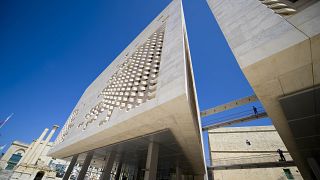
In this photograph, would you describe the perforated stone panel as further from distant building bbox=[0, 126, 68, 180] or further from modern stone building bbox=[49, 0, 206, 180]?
distant building bbox=[0, 126, 68, 180]

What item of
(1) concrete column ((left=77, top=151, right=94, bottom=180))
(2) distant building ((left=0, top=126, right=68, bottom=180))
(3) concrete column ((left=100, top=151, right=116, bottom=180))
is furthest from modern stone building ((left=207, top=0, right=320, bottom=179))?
(2) distant building ((left=0, top=126, right=68, bottom=180))

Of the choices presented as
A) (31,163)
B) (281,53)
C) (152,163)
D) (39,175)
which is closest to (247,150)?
(152,163)

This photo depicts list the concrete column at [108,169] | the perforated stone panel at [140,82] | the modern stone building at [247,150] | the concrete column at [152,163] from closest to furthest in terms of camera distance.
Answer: the concrete column at [152,163], the perforated stone panel at [140,82], the concrete column at [108,169], the modern stone building at [247,150]

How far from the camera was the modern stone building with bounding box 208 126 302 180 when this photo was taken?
1355 centimetres

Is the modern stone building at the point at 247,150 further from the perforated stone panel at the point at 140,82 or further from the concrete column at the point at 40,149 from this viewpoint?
the concrete column at the point at 40,149

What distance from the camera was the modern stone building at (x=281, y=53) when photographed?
2750mm

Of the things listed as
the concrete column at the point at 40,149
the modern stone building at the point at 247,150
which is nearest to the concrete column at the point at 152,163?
the modern stone building at the point at 247,150

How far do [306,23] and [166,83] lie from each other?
128 inches

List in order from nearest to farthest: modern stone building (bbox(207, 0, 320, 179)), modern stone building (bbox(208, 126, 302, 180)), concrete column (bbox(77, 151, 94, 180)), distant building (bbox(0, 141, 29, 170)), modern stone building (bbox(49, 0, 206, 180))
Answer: modern stone building (bbox(207, 0, 320, 179)), modern stone building (bbox(49, 0, 206, 180)), concrete column (bbox(77, 151, 94, 180)), modern stone building (bbox(208, 126, 302, 180)), distant building (bbox(0, 141, 29, 170))

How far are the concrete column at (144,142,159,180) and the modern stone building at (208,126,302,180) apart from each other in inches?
411

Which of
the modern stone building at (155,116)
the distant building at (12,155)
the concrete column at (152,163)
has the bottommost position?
the concrete column at (152,163)

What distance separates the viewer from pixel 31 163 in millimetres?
23594

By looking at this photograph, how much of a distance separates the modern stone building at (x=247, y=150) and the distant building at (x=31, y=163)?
24.8 meters

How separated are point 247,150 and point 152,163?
1419 cm
